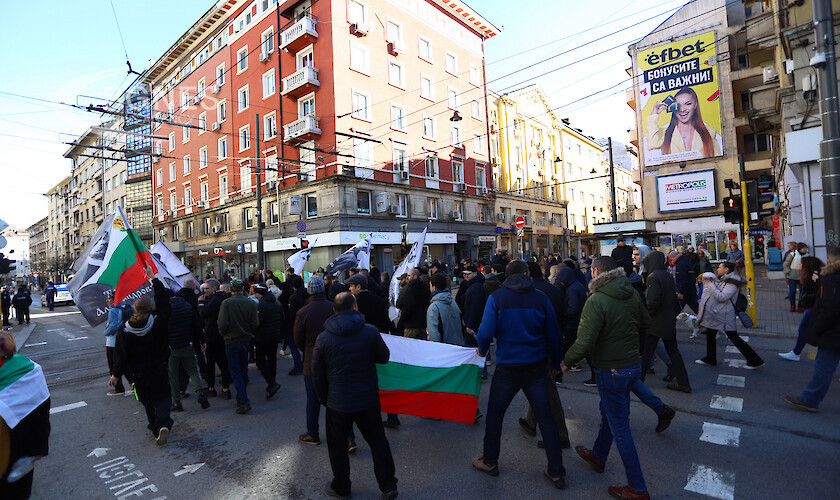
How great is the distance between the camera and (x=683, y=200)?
1209 inches

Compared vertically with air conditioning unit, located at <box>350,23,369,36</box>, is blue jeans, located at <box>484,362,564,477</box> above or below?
below

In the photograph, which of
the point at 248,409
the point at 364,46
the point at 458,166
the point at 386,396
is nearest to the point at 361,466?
the point at 386,396

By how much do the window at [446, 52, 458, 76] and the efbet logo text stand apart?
18048 millimetres

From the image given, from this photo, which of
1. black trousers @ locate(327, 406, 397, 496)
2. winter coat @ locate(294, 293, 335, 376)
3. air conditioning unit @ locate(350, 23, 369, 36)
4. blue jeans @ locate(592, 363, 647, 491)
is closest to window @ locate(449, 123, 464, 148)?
air conditioning unit @ locate(350, 23, 369, 36)

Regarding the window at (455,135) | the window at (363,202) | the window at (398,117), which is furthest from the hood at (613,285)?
the window at (455,135)

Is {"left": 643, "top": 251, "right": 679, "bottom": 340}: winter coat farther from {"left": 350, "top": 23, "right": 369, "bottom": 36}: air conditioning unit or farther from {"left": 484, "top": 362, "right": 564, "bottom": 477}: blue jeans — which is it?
{"left": 350, "top": 23, "right": 369, "bottom": 36}: air conditioning unit

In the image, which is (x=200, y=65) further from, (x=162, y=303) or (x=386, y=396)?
(x=386, y=396)

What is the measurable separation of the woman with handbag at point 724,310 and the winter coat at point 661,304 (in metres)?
1.20

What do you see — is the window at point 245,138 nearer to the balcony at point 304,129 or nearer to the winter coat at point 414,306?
the balcony at point 304,129

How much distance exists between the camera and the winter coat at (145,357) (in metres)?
5.11

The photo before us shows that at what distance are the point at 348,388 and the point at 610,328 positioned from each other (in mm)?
2256

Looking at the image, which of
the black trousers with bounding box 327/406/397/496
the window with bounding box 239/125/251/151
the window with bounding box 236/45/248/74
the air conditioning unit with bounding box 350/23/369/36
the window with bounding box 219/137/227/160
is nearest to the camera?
the black trousers with bounding box 327/406/397/496

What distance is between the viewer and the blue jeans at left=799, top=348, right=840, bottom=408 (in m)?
4.87

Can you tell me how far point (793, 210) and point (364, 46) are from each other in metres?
23.8
